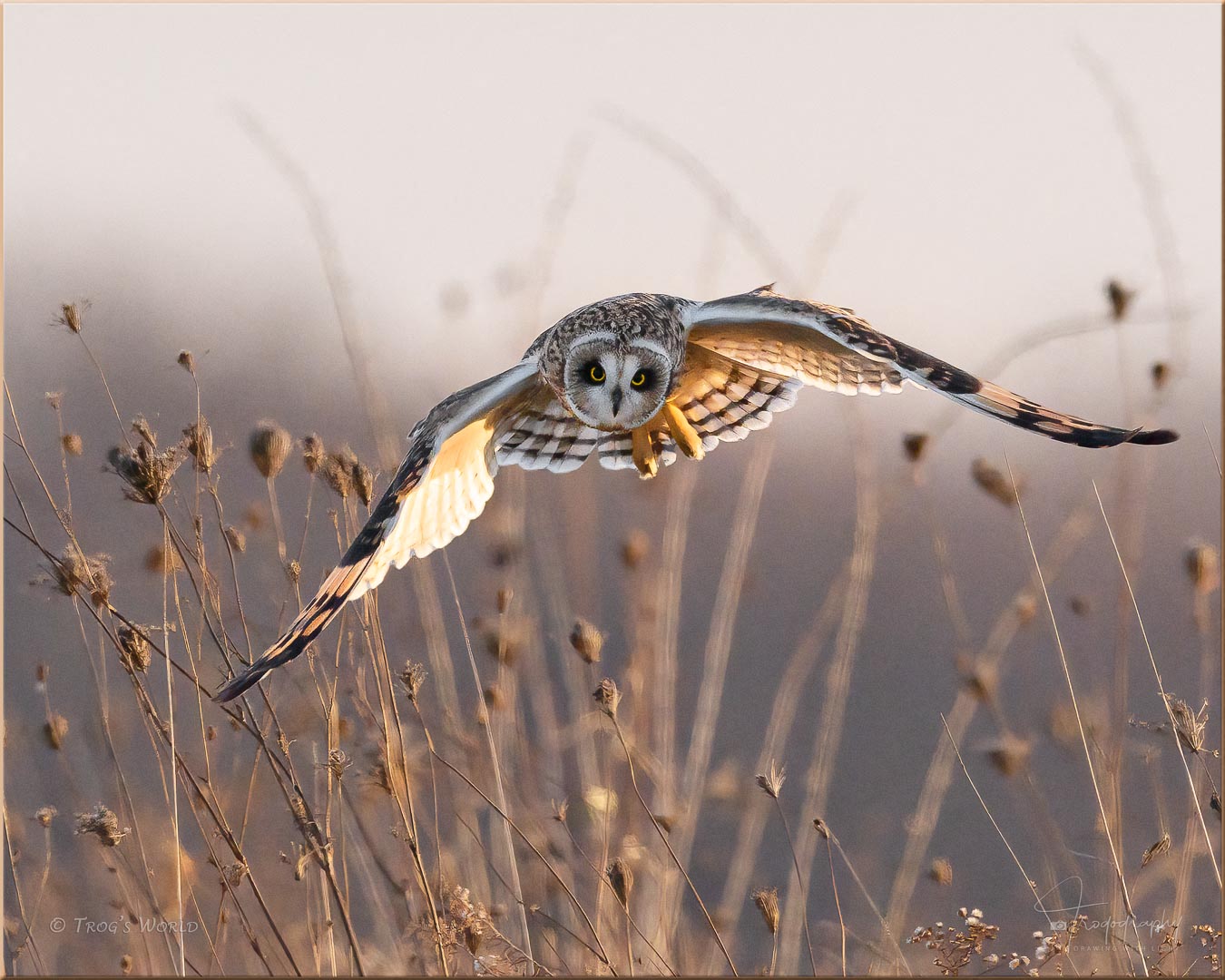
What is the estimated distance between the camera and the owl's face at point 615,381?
2.61 meters

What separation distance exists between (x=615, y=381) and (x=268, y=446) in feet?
3.05

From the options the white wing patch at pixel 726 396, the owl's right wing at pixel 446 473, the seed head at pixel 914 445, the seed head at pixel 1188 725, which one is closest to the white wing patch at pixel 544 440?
the owl's right wing at pixel 446 473

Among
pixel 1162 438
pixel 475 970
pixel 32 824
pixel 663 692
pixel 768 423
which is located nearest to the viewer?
pixel 1162 438

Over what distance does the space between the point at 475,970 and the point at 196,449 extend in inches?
43.1

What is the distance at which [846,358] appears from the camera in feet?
8.96

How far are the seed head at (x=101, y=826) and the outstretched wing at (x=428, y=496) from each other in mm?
339

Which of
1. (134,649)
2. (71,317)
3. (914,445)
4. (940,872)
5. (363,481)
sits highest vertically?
(71,317)

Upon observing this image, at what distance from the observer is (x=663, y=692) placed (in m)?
2.57

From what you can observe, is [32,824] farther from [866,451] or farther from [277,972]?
[866,451]

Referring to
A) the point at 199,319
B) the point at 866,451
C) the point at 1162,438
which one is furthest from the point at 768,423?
the point at 199,319

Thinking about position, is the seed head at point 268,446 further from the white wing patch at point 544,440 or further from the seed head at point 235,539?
the white wing patch at point 544,440

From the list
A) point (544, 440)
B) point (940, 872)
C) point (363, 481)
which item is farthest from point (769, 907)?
point (544, 440)

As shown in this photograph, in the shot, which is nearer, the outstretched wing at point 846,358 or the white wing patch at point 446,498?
the outstretched wing at point 846,358

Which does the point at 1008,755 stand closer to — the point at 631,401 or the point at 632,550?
the point at 632,550
